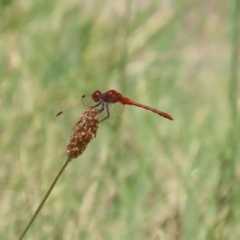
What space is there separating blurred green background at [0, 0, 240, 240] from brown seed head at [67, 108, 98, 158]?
0.46 metres

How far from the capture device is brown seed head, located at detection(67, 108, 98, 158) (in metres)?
0.86

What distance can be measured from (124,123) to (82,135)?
1.00 metres

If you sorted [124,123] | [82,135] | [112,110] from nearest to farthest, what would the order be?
[82,135] < [112,110] < [124,123]

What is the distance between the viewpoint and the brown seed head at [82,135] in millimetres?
857

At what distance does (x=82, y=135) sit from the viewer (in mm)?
867

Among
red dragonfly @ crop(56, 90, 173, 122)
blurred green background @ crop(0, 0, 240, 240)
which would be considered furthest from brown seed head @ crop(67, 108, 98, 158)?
blurred green background @ crop(0, 0, 240, 240)

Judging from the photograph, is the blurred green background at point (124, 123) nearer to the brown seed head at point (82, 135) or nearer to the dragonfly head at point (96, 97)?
the dragonfly head at point (96, 97)

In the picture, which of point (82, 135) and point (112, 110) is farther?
point (112, 110)

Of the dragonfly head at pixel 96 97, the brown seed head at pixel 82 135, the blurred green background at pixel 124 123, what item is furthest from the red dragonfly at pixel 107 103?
the blurred green background at pixel 124 123

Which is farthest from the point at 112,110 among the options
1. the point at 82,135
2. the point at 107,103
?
the point at 82,135

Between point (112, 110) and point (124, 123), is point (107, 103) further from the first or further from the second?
point (124, 123)

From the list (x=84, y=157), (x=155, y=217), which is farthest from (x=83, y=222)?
(x=84, y=157)

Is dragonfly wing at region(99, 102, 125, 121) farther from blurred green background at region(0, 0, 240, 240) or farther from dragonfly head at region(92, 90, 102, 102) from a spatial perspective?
blurred green background at region(0, 0, 240, 240)

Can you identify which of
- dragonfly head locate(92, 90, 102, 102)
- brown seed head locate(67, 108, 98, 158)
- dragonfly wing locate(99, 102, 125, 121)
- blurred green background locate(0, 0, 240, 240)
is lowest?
brown seed head locate(67, 108, 98, 158)
